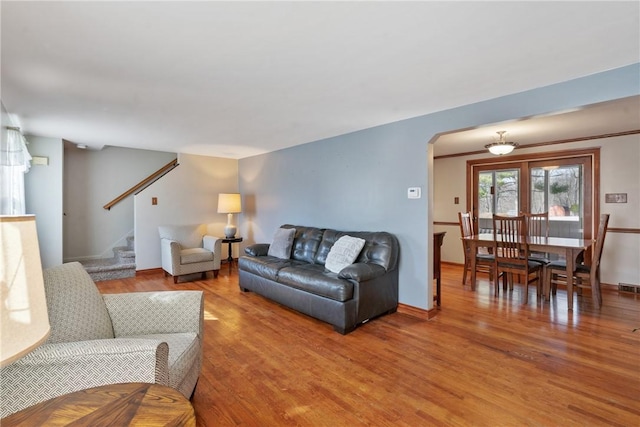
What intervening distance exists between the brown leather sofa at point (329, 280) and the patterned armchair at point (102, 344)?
1.34 m

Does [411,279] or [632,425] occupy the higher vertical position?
[411,279]

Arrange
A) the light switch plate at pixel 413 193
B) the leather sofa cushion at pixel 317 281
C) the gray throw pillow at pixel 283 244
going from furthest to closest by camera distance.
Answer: the gray throw pillow at pixel 283 244 < the light switch plate at pixel 413 193 < the leather sofa cushion at pixel 317 281

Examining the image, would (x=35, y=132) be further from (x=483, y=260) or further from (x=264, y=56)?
(x=483, y=260)

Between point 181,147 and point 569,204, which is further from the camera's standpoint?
point 181,147

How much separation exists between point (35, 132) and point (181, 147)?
180 centimetres

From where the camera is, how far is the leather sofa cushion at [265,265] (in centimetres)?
366

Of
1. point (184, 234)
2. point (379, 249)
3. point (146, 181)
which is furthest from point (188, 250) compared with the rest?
Result: point (379, 249)

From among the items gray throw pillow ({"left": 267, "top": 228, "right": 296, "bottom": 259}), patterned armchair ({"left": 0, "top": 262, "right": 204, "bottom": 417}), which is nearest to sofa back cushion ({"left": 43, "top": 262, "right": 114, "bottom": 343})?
patterned armchair ({"left": 0, "top": 262, "right": 204, "bottom": 417})

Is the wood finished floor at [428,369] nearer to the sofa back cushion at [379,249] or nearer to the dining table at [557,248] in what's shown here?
the dining table at [557,248]

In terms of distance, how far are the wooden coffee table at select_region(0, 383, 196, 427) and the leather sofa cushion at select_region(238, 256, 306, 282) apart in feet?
8.38

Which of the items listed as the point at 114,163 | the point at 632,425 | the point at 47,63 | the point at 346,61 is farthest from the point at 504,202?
the point at 114,163

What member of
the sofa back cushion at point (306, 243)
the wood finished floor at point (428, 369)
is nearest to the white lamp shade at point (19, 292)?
the wood finished floor at point (428, 369)

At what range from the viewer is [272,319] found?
10.7 ft

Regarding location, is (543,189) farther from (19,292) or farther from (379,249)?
(19,292)
